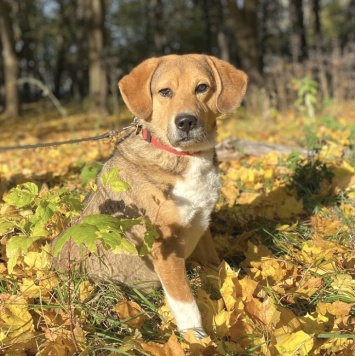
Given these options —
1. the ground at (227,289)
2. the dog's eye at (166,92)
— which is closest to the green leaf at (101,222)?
the ground at (227,289)

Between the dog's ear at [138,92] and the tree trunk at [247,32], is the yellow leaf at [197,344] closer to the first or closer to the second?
the dog's ear at [138,92]

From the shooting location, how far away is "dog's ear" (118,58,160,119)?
303cm

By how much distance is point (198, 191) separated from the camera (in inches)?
116

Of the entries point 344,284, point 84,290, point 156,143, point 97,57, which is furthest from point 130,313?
point 97,57

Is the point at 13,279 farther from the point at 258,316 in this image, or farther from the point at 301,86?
the point at 301,86

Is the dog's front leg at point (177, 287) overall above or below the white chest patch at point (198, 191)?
below

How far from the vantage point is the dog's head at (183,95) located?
117 inches

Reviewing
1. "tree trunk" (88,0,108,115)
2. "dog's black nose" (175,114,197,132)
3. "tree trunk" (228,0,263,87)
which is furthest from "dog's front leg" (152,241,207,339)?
"tree trunk" (88,0,108,115)

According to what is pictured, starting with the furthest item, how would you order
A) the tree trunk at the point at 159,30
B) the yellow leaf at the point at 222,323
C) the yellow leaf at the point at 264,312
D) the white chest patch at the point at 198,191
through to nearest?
the tree trunk at the point at 159,30, the white chest patch at the point at 198,191, the yellow leaf at the point at 222,323, the yellow leaf at the point at 264,312

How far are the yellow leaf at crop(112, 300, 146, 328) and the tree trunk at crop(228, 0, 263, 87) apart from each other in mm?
11545

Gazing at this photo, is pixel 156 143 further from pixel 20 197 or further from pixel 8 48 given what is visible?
pixel 8 48

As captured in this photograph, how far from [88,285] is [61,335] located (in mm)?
452

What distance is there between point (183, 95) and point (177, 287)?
1.25 m

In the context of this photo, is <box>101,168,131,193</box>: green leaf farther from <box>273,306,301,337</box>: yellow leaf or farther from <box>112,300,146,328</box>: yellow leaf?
<box>273,306,301,337</box>: yellow leaf
